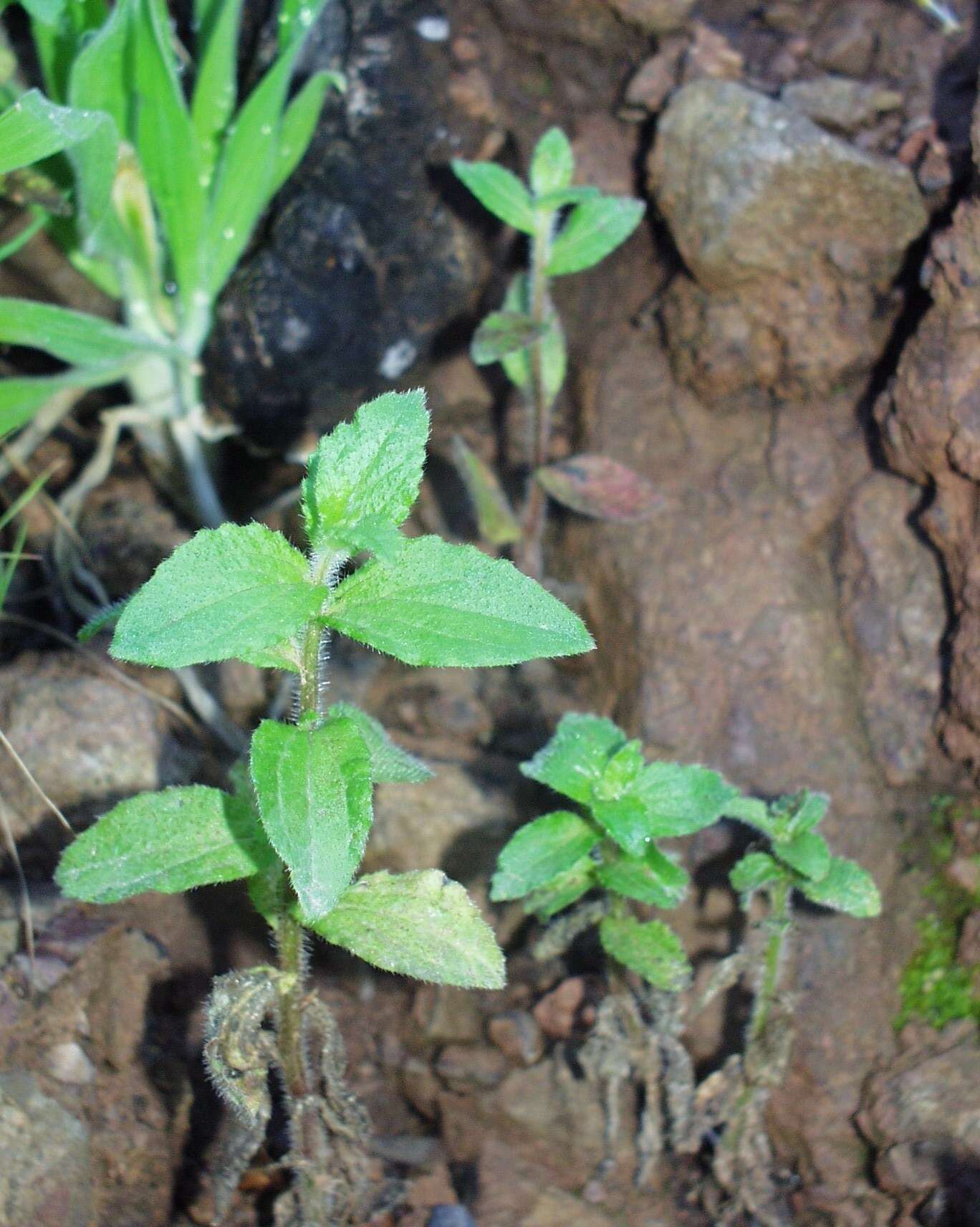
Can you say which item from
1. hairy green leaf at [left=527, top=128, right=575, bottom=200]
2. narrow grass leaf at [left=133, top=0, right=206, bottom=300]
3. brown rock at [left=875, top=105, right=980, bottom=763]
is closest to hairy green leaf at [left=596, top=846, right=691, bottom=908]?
brown rock at [left=875, top=105, right=980, bottom=763]

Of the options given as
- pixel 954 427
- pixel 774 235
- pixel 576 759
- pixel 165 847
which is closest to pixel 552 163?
pixel 774 235

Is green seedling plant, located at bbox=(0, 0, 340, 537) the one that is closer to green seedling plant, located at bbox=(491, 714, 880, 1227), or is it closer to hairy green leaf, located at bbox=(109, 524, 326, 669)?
hairy green leaf, located at bbox=(109, 524, 326, 669)

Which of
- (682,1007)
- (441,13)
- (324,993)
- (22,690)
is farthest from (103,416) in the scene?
(682,1007)

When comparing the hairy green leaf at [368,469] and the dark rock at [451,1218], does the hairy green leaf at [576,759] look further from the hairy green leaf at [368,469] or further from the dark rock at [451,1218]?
the dark rock at [451,1218]

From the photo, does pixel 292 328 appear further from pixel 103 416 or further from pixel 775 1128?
pixel 775 1128

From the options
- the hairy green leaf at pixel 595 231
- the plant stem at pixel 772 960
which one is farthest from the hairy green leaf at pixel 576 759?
the hairy green leaf at pixel 595 231
